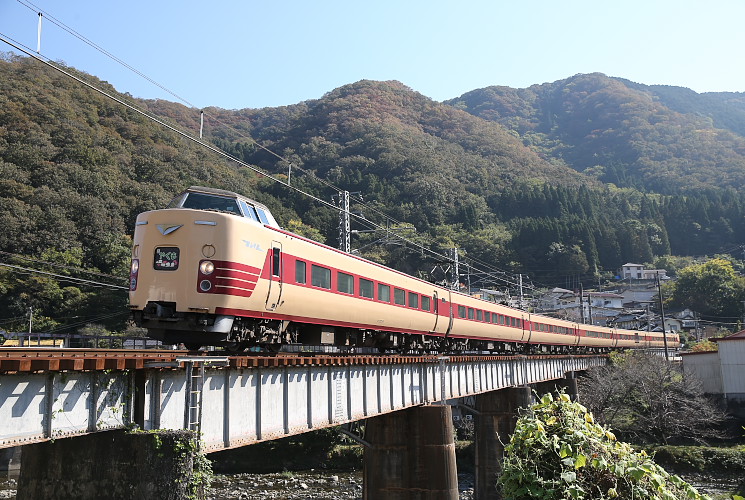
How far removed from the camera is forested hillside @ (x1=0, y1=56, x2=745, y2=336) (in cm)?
6175

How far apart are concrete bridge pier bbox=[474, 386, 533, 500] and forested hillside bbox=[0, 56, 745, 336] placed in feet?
33.1

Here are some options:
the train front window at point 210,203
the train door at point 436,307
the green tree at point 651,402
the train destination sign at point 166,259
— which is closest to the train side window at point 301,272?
the train front window at point 210,203

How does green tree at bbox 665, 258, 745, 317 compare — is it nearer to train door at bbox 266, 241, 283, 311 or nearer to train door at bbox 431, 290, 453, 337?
train door at bbox 431, 290, 453, 337

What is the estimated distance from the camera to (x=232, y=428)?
1234 centimetres

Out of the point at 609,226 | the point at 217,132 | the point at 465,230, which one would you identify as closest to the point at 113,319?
the point at 465,230

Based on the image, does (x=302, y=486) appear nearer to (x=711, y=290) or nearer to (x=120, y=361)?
(x=120, y=361)

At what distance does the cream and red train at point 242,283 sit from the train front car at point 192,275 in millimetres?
21

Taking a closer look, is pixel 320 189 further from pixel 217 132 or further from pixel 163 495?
pixel 163 495

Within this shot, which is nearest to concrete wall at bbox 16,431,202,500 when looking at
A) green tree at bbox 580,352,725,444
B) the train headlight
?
the train headlight

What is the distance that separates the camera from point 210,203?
1499 centimetres

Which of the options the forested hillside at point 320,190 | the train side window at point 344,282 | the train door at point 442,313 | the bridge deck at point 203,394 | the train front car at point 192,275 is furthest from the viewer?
the forested hillside at point 320,190

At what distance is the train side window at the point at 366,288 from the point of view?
67.7 ft

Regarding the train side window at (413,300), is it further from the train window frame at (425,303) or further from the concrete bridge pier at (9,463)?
the concrete bridge pier at (9,463)

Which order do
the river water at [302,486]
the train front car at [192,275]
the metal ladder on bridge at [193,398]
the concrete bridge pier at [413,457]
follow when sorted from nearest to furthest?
the metal ladder on bridge at [193,398] → the train front car at [192,275] → the concrete bridge pier at [413,457] → the river water at [302,486]
